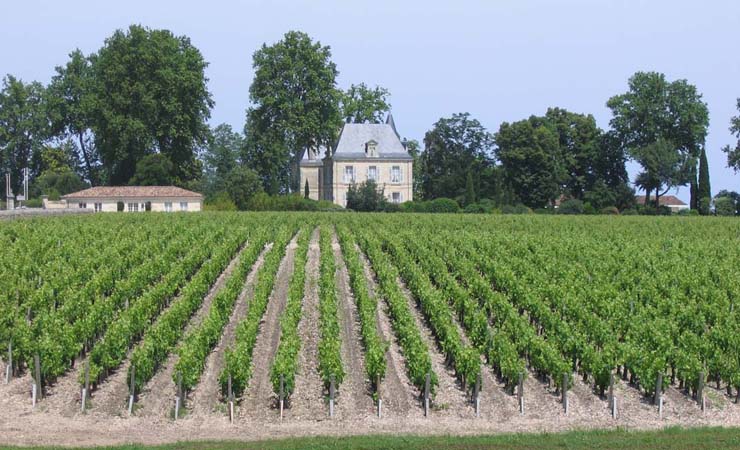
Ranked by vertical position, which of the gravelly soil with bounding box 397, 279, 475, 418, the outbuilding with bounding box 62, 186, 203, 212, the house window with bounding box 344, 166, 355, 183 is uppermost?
the house window with bounding box 344, 166, 355, 183

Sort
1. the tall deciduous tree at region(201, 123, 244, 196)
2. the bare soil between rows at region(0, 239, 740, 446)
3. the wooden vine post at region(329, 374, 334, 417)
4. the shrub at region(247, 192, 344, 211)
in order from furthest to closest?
the tall deciduous tree at region(201, 123, 244, 196) < the shrub at region(247, 192, 344, 211) < the wooden vine post at region(329, 374, 334, 417) < the bare soil between rows at region(0, 239, 740, 446)

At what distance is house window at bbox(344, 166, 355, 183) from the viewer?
84438mm

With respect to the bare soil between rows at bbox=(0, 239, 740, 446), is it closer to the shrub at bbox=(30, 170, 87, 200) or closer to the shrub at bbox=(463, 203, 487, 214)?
the shrub at bbox=(463, 203, 487, 214)

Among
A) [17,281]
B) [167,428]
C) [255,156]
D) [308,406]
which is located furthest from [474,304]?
[255,156]

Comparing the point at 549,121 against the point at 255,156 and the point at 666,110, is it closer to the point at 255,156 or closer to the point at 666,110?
the point at 666,110

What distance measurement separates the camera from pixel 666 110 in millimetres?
84125

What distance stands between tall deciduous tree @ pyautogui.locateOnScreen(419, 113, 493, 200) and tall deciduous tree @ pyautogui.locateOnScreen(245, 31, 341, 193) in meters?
17.2

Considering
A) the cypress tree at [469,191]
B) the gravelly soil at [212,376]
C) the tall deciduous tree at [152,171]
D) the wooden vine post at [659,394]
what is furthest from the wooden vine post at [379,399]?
the cypress tree at [469,191]

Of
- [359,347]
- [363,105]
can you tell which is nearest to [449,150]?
[363,105]

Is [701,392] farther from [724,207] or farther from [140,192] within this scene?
[140,192]

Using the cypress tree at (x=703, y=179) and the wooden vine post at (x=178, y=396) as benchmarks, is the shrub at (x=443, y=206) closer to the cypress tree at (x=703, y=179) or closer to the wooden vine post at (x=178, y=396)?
the cypress tree at (x=703, y=179)

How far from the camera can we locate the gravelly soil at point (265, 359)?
16.5 metres

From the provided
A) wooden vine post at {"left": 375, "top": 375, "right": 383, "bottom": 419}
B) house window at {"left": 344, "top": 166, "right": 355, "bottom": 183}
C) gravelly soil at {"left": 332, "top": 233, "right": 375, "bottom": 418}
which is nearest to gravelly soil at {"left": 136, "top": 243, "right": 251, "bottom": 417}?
gravelly soil at {"left": 332, "top": 233, "right": 375, "bottom": 418}

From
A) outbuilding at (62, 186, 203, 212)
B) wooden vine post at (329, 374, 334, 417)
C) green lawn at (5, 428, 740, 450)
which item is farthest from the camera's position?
outbuilding at (62, 186, 203, 212)
